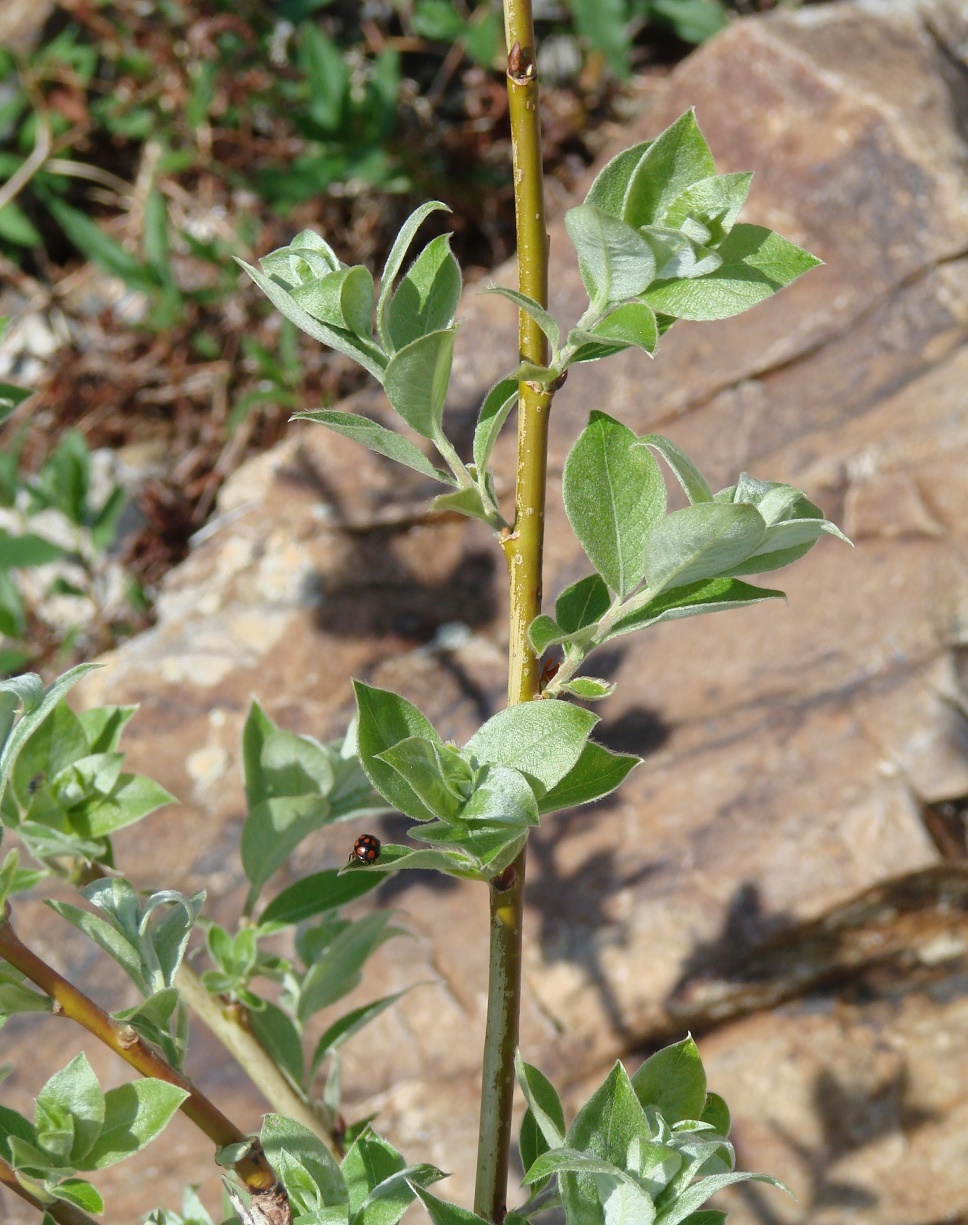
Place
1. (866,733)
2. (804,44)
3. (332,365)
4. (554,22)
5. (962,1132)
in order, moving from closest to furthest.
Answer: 1. (962,1132)
2. (866,733)
3. (804,44)
4. (332,365)
5. (554,22)

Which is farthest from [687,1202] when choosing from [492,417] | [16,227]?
[16,227]

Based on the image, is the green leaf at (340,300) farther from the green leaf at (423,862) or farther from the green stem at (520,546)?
the green leaf at (423,862)

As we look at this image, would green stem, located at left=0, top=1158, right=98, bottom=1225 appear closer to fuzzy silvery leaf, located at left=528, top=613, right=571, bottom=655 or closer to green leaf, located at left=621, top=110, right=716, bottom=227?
fuzzy silvery leaf, located at left=528, top=613, right=571, bottom=655

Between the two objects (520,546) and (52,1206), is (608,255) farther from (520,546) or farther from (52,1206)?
(52,1206)

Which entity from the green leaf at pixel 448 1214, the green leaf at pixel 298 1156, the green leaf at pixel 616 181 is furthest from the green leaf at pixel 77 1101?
the green leaf at pixel 616 181

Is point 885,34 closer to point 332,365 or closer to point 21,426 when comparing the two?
point 332,365

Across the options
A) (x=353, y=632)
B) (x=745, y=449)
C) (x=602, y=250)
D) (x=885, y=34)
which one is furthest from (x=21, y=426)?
(x=602, y=250)
